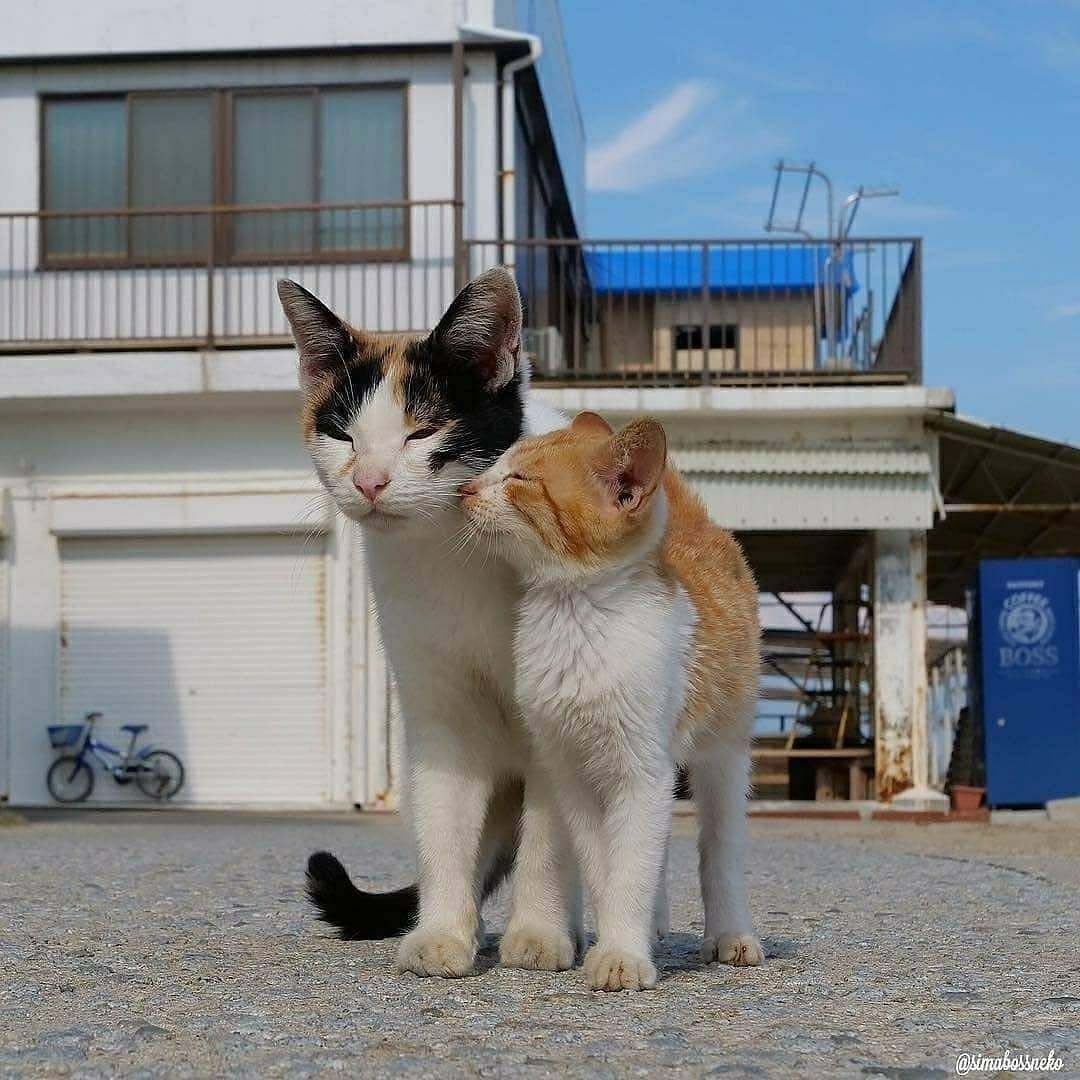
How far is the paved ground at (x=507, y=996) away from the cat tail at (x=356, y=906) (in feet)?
0.34

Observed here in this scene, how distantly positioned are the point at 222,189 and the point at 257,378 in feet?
7.92

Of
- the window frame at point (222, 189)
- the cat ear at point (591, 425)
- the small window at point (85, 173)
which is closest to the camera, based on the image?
the cat ear at point (591, 425)

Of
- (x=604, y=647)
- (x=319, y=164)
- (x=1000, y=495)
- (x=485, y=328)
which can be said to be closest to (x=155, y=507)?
(x=319, y=164)

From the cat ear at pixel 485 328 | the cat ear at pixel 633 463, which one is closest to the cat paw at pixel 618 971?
the cat ear at pixel 633 463

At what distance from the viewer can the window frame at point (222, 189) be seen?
17922 mm

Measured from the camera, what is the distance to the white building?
56.6 feet

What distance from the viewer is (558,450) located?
4.52 meters

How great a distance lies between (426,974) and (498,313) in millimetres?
1778

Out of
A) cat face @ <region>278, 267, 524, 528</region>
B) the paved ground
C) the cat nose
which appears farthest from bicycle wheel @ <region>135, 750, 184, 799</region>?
the cat nose

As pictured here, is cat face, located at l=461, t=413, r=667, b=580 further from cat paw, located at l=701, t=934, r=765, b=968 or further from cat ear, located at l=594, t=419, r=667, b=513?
cat paw, located at l=701, t=934, r=765, b=968

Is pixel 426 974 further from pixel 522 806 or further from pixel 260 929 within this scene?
pixel 260 929

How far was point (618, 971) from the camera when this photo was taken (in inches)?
170

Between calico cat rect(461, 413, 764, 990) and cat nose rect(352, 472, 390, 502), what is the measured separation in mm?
209

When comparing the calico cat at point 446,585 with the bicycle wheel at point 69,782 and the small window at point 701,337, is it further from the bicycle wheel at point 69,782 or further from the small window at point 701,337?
the bicycle wheel at point 69,782
